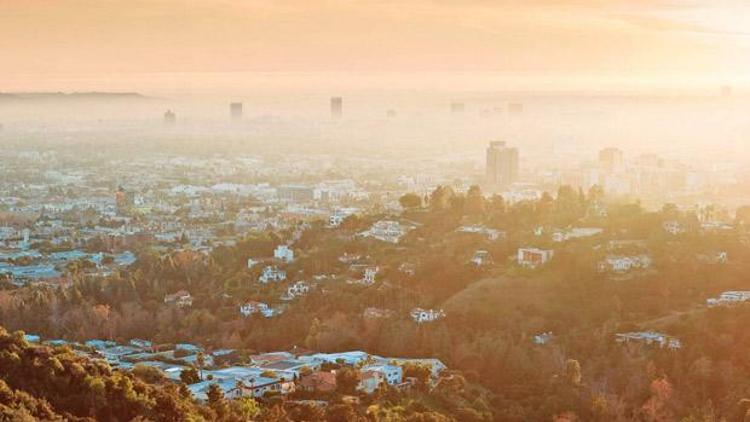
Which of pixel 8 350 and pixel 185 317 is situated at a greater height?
pixel 8 350

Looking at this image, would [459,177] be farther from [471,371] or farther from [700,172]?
[471,371]

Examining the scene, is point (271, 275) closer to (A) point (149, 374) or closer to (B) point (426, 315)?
(B) point (426, 315)

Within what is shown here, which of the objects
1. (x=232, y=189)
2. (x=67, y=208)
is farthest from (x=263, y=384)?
(x=232, y=189)

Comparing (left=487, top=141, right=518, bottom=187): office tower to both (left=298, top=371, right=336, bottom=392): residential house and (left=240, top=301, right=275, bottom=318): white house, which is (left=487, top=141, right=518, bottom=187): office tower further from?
(left=298, top=371, right=336, bottom=392): residential house

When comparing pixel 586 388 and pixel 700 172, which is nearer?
pixel 586 388

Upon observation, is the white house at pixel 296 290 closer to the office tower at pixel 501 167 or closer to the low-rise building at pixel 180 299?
the low-rise building at pixel 180 299

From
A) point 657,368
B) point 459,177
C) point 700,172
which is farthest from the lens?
point 459,177
